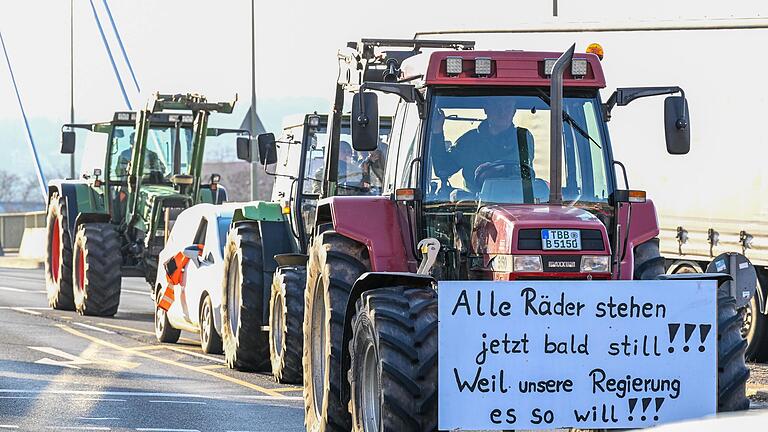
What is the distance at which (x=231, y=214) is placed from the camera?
18.9 m

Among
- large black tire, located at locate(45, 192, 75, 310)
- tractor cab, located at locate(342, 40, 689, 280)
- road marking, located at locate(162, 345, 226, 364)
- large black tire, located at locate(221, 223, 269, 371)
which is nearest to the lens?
tractor cab, located at locate(342, 40, 689, 280)

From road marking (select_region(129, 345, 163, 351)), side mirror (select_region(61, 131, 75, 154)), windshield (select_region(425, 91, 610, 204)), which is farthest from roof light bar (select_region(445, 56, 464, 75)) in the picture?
side mirror (select_region(61, 131, 75, 154))

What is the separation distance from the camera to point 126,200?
2584cm

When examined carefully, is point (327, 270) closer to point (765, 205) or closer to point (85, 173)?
point (765, 205)

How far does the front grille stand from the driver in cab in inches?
40.0

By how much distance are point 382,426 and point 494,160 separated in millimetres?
2146

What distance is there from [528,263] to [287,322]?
213 inches

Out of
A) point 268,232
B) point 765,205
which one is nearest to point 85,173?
point 268,232

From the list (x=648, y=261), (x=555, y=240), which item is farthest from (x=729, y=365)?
(x=648, y=261)

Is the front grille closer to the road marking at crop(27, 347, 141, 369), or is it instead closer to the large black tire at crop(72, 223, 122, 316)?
the road marking at crop(27, 347, 141, 369)

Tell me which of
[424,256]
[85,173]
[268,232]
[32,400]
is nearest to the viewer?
[424,256]

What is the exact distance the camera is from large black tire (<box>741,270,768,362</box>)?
17.8 m

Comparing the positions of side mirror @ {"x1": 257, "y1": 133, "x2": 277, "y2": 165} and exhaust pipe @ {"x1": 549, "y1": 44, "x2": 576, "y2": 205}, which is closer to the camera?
exhaust pipe @ {"x1": 549, "y1": 44, "x2": 576, "y2": 205}

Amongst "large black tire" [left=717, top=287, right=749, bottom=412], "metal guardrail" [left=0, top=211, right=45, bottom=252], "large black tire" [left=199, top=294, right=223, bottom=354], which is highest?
"large black tire" [left=717, top=287, right=749, bottom=412]
